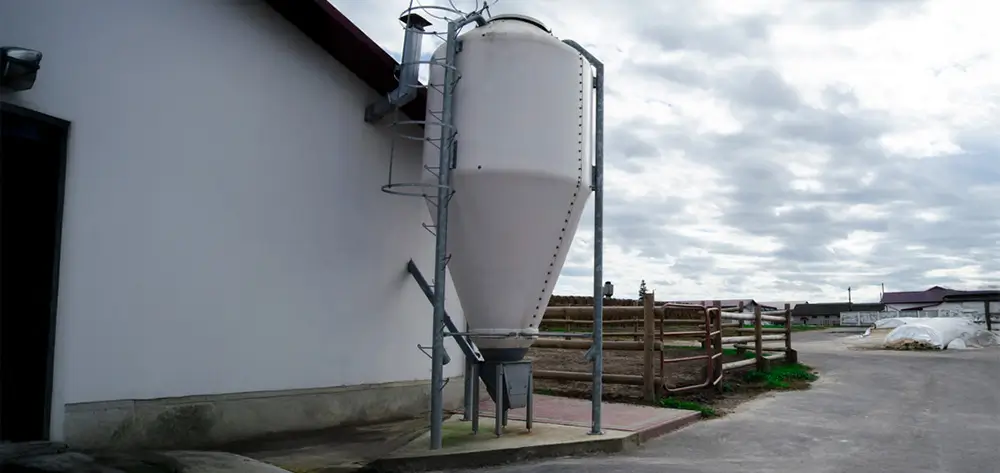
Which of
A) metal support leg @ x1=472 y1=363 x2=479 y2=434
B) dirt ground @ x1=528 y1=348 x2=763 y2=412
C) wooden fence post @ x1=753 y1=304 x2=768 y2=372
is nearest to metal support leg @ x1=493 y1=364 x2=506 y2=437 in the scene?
metal support leg @ x1=472 y1=363 x2=479 y2=434

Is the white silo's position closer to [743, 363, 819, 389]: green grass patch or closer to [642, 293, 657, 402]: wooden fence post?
[642, 293, 657, 402]: wooden fence post

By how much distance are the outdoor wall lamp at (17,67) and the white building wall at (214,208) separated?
17 centimetres

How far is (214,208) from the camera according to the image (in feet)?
23.0

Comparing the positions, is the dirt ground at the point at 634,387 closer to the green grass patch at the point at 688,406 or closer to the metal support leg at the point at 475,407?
the green grass patch at the point at 688,406

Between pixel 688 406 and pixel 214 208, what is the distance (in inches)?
267

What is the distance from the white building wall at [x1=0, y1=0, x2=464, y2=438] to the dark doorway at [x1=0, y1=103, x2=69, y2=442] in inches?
4.3

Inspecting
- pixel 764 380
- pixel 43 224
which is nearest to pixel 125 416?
pixel 43 224

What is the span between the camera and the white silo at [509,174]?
7.42 meters

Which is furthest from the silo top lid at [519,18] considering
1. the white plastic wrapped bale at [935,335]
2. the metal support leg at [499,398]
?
the white plastic wrapped bale at [935,335]

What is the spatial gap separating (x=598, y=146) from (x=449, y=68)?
1900mm

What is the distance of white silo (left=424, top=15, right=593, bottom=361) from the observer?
7.42 m

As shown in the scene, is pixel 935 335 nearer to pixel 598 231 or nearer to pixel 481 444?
pixel 598 231

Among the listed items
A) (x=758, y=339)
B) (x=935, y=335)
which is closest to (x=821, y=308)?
(x=935, y=335)

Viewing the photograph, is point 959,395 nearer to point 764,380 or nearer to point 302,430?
point 764,380
